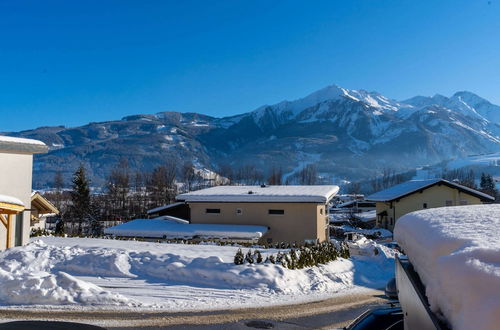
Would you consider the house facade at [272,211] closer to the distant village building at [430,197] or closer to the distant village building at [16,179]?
the distant village building at [16,179]

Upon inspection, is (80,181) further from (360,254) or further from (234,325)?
(234,325)

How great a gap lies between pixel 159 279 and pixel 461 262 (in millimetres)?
13994

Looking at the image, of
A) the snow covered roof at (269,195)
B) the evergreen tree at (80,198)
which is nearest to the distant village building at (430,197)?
the snow covered roof at (269,195)

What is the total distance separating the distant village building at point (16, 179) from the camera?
19922mm

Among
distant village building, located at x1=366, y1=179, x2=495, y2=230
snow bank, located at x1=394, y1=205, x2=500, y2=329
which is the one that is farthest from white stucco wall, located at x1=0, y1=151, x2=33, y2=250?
distant village building, located at x1=366, y1=179, x2=495, y2=230

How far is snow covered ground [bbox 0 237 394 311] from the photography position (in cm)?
1173

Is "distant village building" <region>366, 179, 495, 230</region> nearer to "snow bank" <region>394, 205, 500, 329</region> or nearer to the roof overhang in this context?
the roof overhang

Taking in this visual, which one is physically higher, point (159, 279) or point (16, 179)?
point (16, 179)

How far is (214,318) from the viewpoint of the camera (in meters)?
10.7

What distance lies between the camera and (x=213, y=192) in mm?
33000

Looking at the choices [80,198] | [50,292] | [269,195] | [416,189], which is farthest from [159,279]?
[80,198]

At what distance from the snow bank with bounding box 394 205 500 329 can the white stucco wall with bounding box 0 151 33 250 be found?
21331mm

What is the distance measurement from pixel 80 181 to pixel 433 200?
151ft

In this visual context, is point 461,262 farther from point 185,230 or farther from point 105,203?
point 105,203
